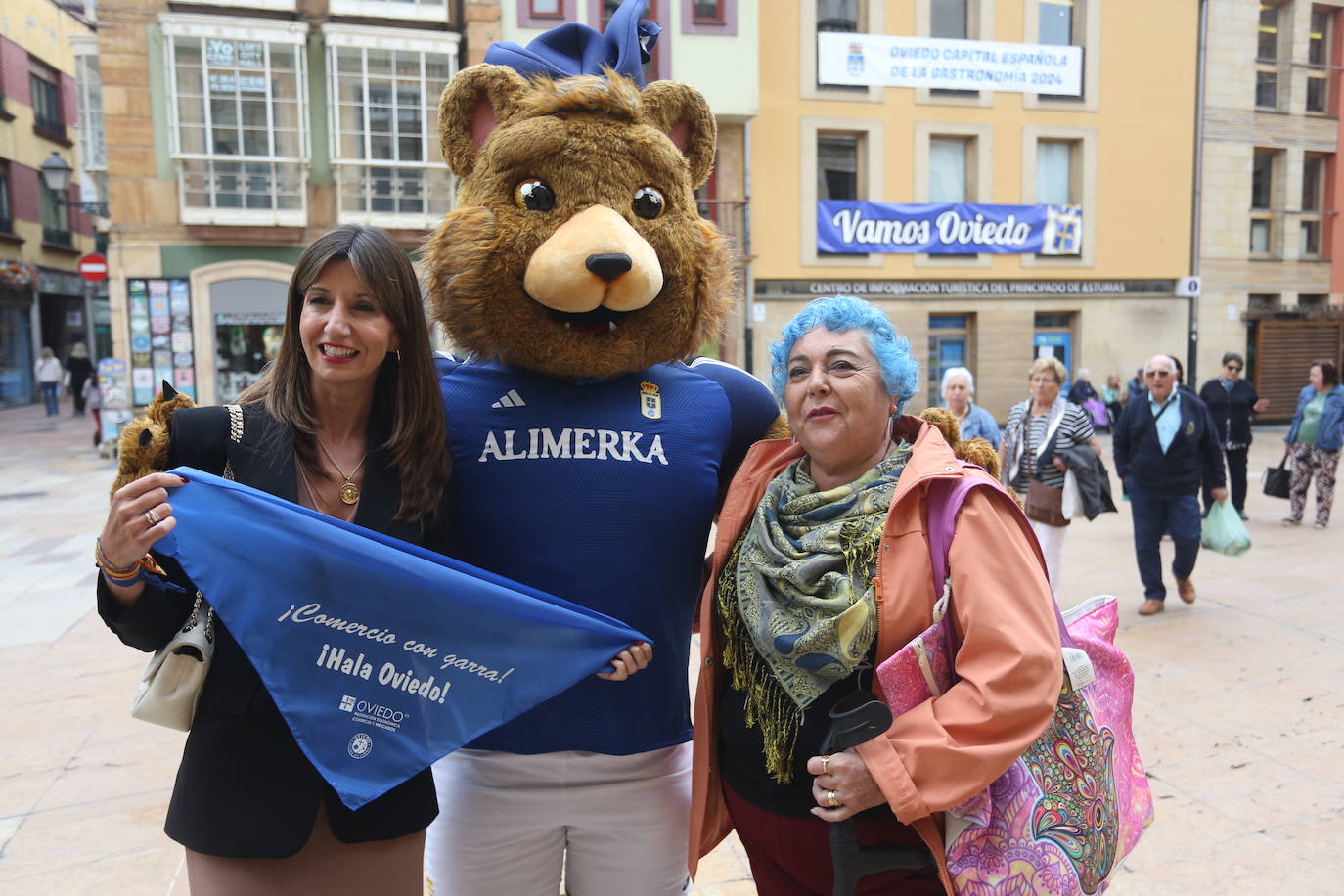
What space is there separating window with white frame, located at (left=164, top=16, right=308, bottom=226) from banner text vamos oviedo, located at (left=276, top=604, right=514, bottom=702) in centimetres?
1627

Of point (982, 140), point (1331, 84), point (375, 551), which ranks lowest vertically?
point (375, 551)

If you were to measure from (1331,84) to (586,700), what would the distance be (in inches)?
1005

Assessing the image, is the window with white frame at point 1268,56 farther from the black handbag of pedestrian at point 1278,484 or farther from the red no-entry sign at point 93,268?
the red no-entry sign at point 93,268

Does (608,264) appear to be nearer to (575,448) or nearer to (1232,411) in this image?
(575,448)

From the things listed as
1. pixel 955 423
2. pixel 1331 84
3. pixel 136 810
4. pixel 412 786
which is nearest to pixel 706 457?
pixel 955 423

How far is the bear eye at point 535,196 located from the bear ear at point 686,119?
354 millimetres

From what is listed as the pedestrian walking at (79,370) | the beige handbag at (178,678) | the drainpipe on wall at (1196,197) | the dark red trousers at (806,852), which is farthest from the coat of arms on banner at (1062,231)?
the pedestrian walking at (79,370)

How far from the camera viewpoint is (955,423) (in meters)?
2.28

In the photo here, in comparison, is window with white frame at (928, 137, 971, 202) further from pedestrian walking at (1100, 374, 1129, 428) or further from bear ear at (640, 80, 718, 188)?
bear ear at (640, 80, 718, 188)

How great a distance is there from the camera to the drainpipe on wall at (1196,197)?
1981 cm

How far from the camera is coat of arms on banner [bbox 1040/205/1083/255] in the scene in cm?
1945

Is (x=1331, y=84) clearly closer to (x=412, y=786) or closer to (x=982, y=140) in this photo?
(x=982, y=140)

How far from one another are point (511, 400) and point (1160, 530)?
587cm

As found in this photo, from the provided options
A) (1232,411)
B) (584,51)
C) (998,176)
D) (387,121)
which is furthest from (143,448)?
(998,176)
